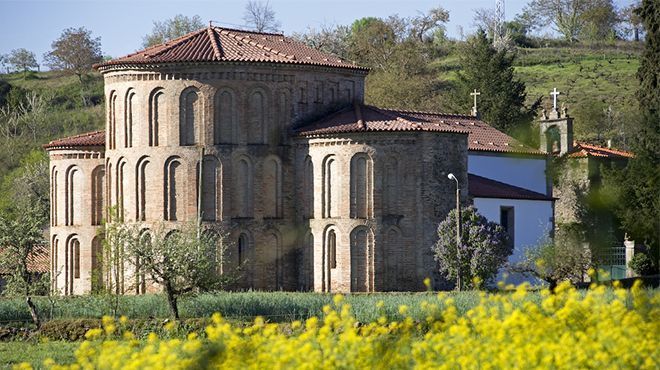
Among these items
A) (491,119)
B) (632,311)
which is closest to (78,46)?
(491,119)

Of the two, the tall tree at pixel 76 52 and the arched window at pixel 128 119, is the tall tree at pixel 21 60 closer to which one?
the tall tree at pixel 76 52

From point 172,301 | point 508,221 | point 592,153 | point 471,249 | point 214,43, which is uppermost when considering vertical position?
point 214,43

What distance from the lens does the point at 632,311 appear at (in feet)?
52.8

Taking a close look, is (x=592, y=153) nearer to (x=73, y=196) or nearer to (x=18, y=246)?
(x=73, y=196)

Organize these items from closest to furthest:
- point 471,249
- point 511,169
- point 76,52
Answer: point 471,249 < point 511,169 < point 76,52

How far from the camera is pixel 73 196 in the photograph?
53.8 metres

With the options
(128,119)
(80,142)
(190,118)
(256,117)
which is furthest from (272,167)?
(80,142)

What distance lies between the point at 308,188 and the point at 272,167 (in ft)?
5.58

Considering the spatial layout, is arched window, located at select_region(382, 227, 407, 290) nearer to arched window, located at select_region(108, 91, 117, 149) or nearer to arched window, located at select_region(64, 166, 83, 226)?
arched window, located at select_region(108, 91, 117, 149)

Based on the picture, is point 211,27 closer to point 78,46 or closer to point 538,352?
point 538,352

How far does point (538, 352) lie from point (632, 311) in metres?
1.89

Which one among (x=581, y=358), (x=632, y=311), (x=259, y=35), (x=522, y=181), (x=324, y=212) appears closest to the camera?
(x=581, y=358)

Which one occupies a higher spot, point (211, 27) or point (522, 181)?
point (211, 27)

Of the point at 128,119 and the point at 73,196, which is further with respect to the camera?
the point at 73,196
